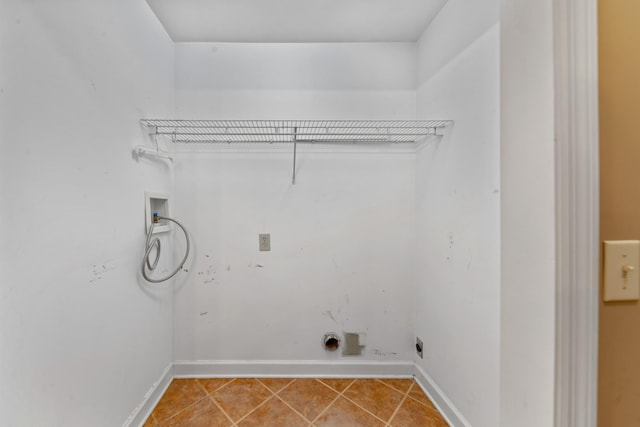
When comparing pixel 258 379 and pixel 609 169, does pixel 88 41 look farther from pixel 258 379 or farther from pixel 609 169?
pixel 258 379

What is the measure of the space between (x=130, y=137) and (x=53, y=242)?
2.06ft

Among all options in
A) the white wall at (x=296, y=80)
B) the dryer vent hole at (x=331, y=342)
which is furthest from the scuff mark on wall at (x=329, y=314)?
the white wall at (x=296, y=80)

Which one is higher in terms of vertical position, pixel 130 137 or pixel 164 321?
pixel 130 137

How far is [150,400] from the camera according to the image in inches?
55.1

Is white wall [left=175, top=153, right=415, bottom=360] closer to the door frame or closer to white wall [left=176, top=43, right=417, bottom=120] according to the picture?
white wall [left=176, top=43, right=417, bottom=120]

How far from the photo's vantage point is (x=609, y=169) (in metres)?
0.48

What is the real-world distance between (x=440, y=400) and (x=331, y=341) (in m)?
0.69

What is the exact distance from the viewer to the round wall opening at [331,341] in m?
1.70

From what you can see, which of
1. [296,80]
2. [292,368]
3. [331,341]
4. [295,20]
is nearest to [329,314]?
[331,341]

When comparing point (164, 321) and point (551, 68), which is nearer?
point (551, 68)

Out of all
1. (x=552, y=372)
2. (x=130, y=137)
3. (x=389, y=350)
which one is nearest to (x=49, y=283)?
(x=130, y=137)

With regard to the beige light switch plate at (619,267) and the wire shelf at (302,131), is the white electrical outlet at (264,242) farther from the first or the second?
the beige light switch plate at (619,267)

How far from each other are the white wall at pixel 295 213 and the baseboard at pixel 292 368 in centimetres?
5

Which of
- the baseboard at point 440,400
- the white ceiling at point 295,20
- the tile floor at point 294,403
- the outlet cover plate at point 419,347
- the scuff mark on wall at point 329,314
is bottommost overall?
the tile floor at point 294,403
